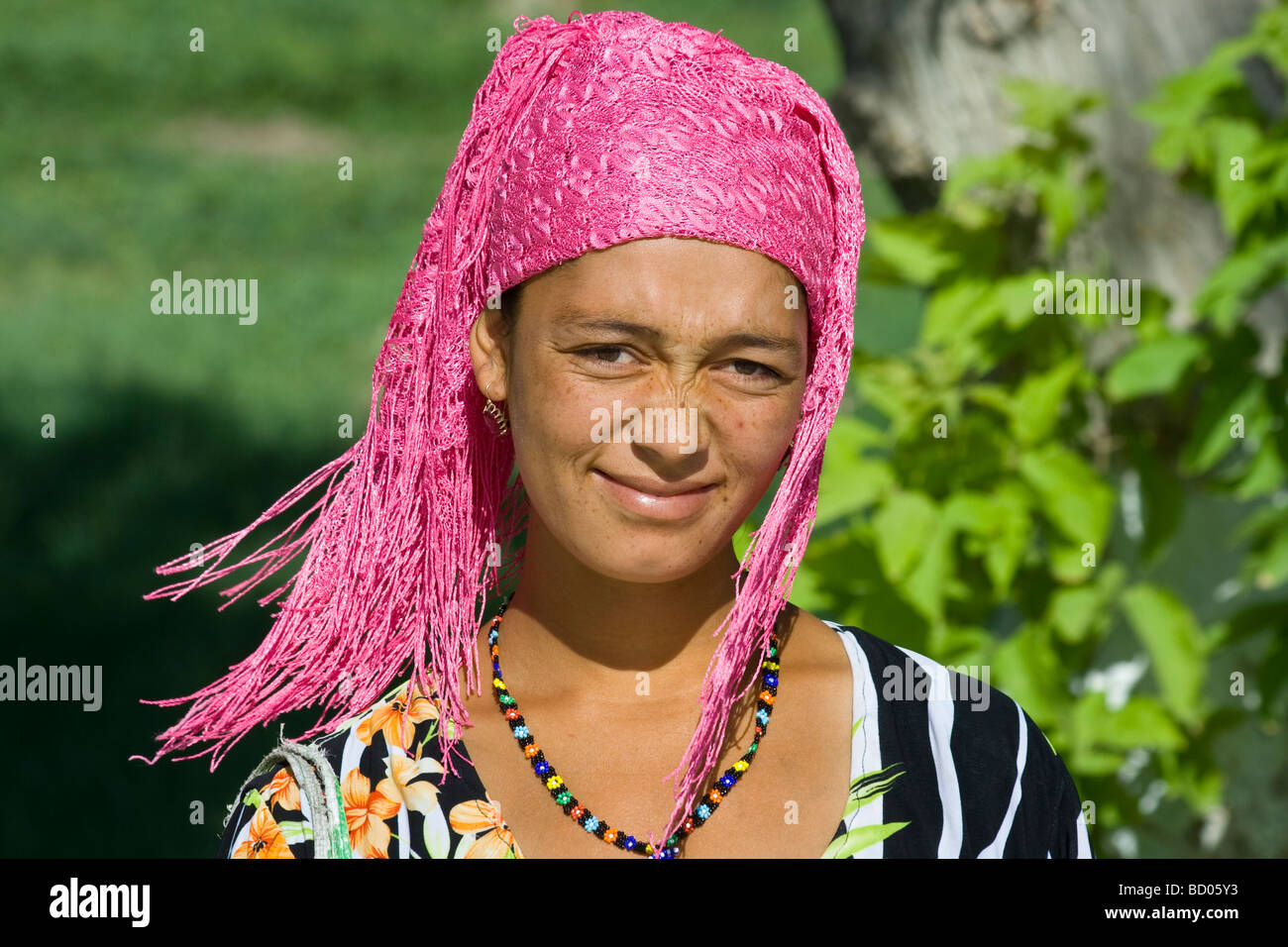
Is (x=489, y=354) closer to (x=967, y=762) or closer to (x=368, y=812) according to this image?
(x=368, y=812)

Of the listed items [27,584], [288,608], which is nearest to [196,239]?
[27,584]

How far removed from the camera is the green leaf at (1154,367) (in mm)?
3312

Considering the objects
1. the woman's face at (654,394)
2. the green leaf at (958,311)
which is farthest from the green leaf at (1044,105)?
the woman's face at (654,394)

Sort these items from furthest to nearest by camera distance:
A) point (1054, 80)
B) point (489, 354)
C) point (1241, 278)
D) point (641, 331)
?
point (1054, 80), point (1241, 278), point (489, 354), point (641, 331)

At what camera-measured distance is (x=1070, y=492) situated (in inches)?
130

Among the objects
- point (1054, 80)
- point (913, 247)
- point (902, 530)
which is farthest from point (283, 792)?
point (1054, 80)

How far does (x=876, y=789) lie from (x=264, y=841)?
0.80 m

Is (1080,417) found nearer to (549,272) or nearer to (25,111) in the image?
(549,272)

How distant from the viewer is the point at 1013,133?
373 cm

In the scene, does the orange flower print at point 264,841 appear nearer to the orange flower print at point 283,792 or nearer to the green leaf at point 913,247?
the orange flower print at point 283,792

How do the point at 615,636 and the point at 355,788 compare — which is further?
the point at 615,636

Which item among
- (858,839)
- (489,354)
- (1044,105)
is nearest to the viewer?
(858,839)

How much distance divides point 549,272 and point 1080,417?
188 cm

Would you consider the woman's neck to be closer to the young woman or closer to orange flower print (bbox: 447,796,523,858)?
the young woman
